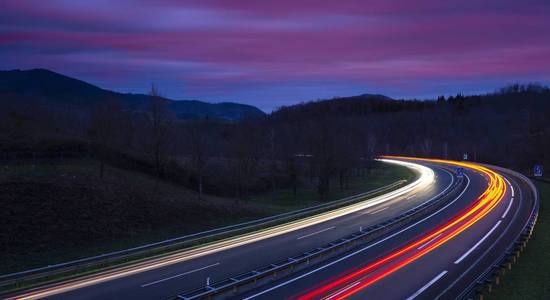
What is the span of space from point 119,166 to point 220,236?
26740 mm

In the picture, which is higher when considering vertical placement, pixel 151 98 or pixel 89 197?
pixel 151 98

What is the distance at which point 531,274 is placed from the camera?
18797 millimetres

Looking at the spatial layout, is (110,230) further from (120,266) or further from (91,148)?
(91,148)

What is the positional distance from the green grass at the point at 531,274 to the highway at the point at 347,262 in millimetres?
1314

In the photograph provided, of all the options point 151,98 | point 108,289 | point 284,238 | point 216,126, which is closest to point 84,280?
point 108,289

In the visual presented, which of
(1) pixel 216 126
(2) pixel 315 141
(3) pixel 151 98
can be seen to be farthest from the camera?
(1) pixel 216 126

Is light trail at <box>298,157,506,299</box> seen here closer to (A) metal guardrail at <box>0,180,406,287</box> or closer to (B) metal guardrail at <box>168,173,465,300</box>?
(B) metal guardrail at <box>168,173,465,300</box>

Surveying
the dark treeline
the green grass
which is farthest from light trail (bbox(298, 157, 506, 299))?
the dark treeline

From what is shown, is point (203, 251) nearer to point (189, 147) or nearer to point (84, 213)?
point (84, 213)

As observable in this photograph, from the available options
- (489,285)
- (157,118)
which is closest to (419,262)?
(489,285)

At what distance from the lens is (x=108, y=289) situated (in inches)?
612

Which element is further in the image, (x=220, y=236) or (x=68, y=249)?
(x=220, y=236)

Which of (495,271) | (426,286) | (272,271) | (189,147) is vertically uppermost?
(189,147)

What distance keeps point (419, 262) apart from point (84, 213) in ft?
83.8
